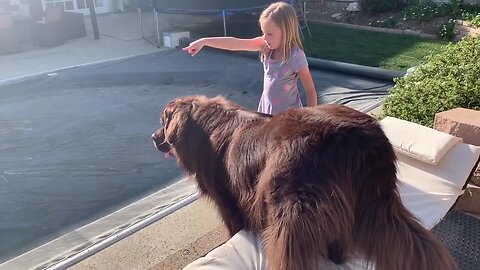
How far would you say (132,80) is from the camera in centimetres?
744

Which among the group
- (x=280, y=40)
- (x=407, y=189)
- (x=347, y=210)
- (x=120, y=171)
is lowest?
(x=120, y=171)

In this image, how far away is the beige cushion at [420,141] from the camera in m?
3.13

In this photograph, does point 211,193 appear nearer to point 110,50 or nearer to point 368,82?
point 368,82

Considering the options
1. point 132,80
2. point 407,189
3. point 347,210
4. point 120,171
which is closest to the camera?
point 347,210

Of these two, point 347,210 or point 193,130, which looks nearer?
point 347,210

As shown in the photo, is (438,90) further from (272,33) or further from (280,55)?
A: (272,33)

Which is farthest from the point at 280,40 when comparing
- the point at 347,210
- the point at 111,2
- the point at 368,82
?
the point at 111,2

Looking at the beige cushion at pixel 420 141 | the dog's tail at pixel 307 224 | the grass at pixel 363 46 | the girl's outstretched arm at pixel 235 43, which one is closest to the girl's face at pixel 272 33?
the girl's outstretched arm at pixel 235 43

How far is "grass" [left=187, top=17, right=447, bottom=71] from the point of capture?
306 inches

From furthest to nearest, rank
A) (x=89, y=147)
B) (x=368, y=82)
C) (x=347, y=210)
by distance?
(x=368, y=82) → (x=89, y=147) → (x=347, y=210)

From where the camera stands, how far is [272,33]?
3.34 meters

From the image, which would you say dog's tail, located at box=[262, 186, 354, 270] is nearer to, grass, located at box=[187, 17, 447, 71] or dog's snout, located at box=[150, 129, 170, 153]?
dog's snout, located at box=[150, 129, 170, 153]

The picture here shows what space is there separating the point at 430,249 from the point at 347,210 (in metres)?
0.43

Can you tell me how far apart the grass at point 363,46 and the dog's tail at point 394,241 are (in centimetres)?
540
